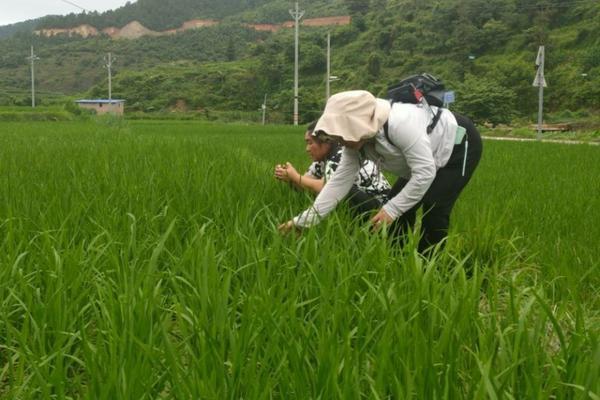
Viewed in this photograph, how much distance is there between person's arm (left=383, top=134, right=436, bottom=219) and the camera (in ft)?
7.04

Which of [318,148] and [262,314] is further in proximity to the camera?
[318,148]

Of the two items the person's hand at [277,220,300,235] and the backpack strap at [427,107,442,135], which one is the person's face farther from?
the person's hand at [277,220,300,235]

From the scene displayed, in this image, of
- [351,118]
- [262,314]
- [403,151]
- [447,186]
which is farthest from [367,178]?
[262,314]

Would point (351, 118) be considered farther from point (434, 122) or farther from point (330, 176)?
point (330, 176)

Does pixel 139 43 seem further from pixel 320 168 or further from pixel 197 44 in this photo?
pixel 320 168

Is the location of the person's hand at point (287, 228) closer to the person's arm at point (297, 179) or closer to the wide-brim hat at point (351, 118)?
the wide-brim hat at point (351, 118)

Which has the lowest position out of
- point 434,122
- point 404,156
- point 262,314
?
point 262,314

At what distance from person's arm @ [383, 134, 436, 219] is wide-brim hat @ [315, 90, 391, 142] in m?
0.18

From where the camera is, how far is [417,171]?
2.16 meters

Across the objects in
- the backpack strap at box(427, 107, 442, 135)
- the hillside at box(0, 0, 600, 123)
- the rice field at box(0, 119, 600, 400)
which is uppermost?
the hillside at box(0, 0, 600, 123)

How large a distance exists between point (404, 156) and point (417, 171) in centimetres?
8

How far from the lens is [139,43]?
7681 cm

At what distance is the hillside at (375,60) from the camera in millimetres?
28297

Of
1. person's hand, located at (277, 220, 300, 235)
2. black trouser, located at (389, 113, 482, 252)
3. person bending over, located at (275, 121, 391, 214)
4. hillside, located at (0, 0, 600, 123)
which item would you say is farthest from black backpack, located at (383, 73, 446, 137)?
hillside, located at (0, 0, 600, 123)
